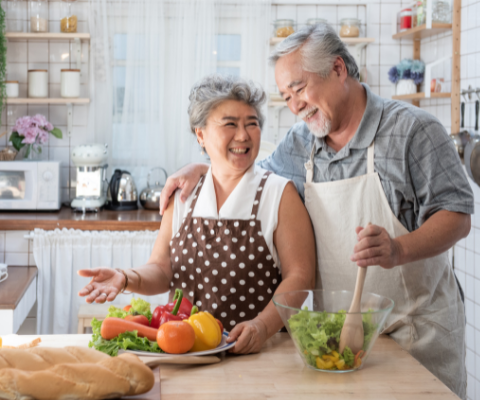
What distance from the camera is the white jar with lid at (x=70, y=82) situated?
3469 millimetres

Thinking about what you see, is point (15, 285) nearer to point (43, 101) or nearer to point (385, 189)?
point (43, 101)

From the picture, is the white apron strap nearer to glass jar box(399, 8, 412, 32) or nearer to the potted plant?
the potted plant

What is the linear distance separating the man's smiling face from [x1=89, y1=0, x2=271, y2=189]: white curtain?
7.15 ft

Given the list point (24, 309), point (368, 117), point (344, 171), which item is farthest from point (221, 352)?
point (24, 309)

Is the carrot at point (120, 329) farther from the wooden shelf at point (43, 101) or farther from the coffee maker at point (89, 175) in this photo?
the wooden shelf at point (43, 101)

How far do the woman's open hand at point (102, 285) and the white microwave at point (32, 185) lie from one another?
210 cm

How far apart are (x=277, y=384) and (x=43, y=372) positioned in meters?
0.43

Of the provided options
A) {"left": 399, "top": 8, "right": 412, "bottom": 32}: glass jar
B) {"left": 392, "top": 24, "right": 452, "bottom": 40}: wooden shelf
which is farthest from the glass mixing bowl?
{"left": 399, "top": 8, "right": 412, "bottom": 32}: glass jar

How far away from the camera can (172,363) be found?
117 cm

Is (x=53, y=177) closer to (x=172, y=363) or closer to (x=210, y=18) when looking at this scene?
(x=210, y=18)

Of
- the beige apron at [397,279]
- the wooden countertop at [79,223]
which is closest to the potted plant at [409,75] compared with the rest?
the wooden countertop at [79,223]

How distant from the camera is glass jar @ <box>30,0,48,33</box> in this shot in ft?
11.3

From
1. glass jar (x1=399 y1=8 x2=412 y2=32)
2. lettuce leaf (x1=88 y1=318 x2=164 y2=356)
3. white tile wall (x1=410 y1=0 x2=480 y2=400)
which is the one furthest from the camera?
glass jar (x1=399 y1=8 x2=412 y2=32)

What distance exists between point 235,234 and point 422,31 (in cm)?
233
